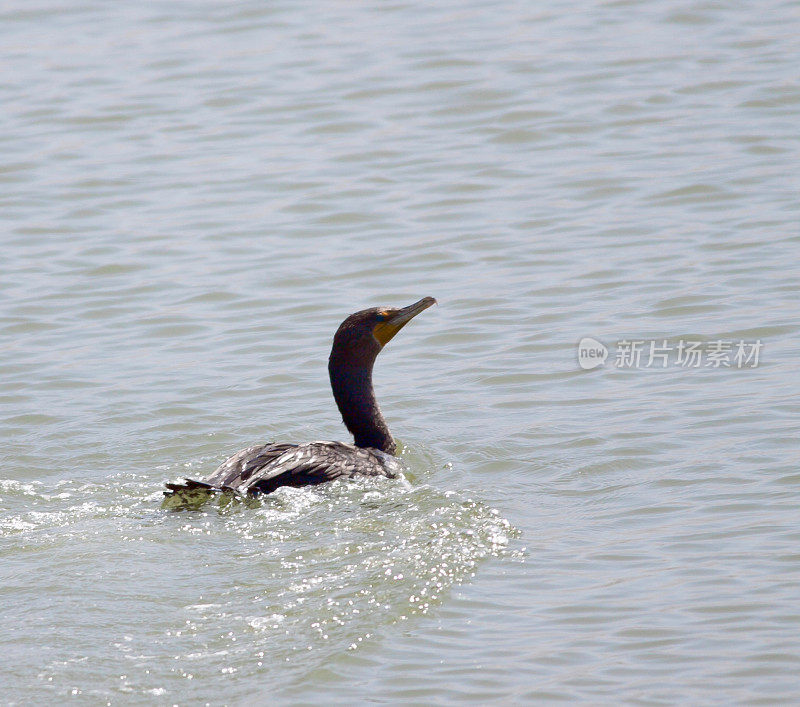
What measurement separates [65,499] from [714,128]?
9.22 m

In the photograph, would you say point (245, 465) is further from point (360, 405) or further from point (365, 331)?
point (365, 331)

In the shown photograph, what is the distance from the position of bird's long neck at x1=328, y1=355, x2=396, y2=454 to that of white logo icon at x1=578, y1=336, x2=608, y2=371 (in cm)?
197

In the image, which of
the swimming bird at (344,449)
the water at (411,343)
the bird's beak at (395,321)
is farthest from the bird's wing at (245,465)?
the bird's beak at (395,321)

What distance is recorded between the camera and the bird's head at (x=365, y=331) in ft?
28.9

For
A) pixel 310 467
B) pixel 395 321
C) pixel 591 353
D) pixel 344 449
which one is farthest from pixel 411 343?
pixel 310 467

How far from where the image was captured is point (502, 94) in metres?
16.8

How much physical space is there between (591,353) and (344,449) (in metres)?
2.77

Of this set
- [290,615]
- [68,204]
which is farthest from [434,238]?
[290,615]

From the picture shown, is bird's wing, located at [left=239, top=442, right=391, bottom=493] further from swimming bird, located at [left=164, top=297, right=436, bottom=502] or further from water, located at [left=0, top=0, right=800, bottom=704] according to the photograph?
→ water, located at [left=0, top=0, right=800, bottom=704]

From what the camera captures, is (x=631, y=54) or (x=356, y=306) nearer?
(x=356, y=306)

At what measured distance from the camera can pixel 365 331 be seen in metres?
8.85

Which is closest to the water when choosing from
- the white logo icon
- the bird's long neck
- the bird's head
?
the white logo icon

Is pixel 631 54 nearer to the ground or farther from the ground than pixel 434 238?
farther from the ground

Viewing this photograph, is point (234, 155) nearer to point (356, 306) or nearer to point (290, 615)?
point (356, 306)
